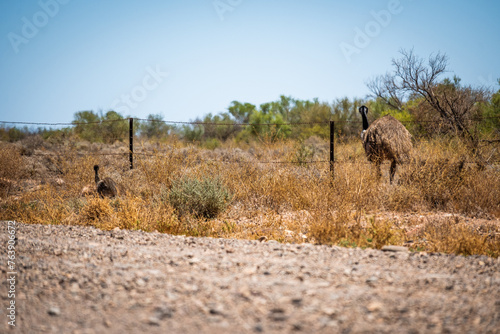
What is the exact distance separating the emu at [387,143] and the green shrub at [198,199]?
3.57m

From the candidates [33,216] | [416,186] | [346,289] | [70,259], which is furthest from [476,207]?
[33,216]

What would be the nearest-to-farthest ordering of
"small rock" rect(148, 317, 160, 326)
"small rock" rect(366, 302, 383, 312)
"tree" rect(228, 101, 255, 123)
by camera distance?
"small rock" rect(148, 317, 160, 326), "small rock" rect(366, 302, 383, 312), "tree" rect(228, 101, 255, 123)

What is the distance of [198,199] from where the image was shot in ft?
23.6

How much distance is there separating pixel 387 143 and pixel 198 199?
4.35 meters

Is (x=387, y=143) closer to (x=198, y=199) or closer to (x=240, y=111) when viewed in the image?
(x=198, y=199)

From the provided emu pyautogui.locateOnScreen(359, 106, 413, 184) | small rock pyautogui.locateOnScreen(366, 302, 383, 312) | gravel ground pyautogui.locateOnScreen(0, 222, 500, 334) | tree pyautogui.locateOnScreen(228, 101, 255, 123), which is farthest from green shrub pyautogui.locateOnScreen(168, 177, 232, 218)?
tree pyautogui.locateOnScreen(228, 101, 255, 123)

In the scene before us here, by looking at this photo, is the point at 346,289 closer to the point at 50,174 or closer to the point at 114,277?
the point at 114,277

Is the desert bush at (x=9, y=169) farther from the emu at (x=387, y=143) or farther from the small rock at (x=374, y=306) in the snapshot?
the small rock at (x=374, y=306)

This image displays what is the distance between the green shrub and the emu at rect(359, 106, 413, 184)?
357cm

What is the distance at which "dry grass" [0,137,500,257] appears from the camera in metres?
5.66

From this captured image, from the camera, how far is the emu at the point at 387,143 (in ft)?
28.0

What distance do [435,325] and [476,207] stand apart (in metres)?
5.62

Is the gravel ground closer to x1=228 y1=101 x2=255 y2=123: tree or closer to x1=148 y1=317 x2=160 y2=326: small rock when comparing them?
x1=148 y1=317 x2=160 y2=326: small rock

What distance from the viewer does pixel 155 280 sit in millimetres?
3582
